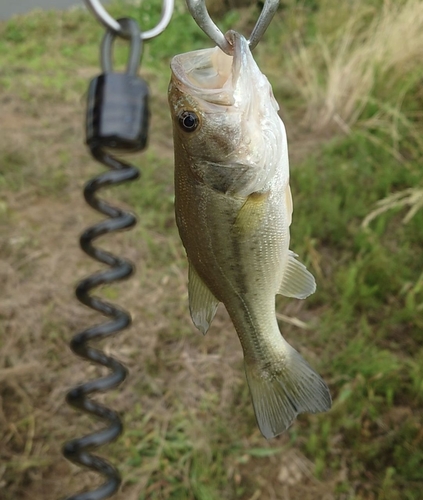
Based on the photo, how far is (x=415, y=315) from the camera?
2.40 metres

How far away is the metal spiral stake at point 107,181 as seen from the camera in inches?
48.0

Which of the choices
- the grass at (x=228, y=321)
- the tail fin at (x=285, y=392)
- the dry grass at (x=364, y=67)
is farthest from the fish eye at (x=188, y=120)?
the dry grass at (x=364, y=67)

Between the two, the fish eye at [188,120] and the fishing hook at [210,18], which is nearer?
the fishing hook at [210,18]

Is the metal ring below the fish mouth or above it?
below

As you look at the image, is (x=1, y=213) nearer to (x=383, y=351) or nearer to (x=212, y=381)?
(x=212, y=381)

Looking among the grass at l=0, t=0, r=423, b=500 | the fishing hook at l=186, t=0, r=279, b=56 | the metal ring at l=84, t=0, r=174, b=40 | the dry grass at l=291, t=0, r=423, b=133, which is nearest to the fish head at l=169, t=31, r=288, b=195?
the fishing hook at l=186, t=0, r=279, b=56

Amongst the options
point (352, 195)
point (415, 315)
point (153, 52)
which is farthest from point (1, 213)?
point (153, 52)

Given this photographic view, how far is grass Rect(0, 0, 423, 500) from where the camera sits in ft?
6.68

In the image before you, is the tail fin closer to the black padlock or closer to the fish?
the fish

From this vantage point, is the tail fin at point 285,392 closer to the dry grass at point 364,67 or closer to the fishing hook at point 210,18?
the fishing hook at point 210,18

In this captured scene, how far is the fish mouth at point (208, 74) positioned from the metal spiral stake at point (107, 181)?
361mm

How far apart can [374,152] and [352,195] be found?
52cm

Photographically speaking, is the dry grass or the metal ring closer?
the metal ring

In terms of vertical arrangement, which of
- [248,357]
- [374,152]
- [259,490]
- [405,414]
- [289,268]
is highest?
[289,268]
